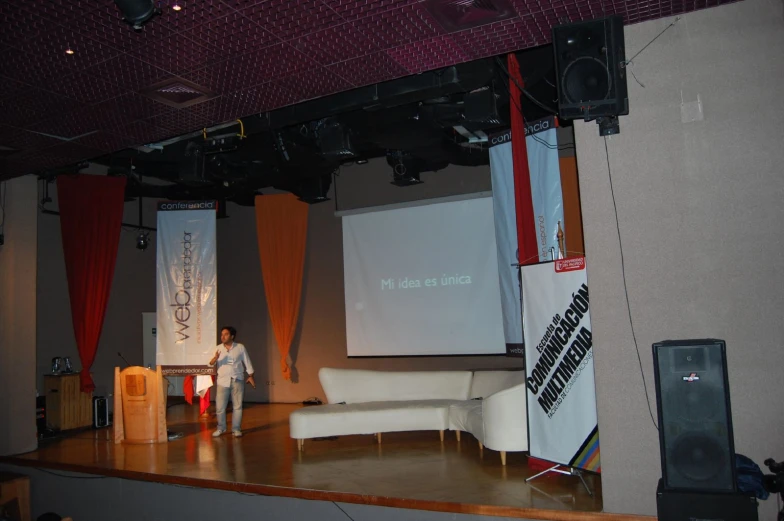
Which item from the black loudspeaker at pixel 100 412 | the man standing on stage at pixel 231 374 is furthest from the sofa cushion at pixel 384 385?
the black loudspeaker at pixel 100 412

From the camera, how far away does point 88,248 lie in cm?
771

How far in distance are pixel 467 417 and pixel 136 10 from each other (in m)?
4.53

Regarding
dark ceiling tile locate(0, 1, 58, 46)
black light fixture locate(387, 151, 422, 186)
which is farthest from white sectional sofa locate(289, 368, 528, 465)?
dark ceiling tile locate(0, 1, 58, 46)

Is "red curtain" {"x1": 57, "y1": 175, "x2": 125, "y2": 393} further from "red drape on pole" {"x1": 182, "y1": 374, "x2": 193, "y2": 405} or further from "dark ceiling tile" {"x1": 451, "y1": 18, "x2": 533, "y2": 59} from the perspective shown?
"dark ceiling tile" {"x1": 451, "y1": 18, "x2": 533, "y2": 59}

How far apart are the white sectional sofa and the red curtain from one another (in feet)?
10.3

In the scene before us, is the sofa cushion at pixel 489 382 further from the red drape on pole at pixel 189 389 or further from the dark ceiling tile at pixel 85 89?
the red drape on pole at pixel 189 389

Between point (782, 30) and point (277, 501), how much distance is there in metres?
4.60

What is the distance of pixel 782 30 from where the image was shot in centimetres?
333

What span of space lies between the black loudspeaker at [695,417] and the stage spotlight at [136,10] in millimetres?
3009

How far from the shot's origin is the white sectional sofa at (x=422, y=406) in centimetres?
513

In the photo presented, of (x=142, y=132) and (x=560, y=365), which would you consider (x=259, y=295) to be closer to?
(x=142, y=132)

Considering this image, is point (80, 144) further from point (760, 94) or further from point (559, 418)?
point (760, 94)

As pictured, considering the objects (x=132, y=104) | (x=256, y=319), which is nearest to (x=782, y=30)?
(x=132, y=104)

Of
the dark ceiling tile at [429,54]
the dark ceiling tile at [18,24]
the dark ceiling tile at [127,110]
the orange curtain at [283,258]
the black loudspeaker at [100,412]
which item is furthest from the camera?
the orange curtain at [283,258]
